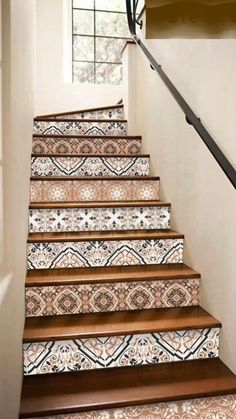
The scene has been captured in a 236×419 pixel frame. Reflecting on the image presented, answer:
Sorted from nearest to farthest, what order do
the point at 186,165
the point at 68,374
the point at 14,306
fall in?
the point at 14,306
the point at 68,374
the point at 186,165

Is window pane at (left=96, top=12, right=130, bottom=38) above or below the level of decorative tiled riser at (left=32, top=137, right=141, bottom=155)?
above

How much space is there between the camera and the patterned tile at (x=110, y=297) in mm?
1892

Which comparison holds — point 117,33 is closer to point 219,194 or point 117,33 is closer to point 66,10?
point 66,10

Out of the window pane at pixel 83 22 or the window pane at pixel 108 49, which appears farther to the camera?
the window pane at pixel 108 49

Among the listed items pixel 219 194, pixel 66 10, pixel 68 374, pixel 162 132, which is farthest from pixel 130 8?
pixel 68 374

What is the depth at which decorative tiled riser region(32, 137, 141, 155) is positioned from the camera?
122 inches

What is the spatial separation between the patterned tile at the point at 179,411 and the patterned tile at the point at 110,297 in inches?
21.6

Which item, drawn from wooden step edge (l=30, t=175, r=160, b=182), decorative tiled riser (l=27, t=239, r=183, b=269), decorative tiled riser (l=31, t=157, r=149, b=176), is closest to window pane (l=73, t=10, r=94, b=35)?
decorative tiled riser (l=31, t=157, r=149, b=176)

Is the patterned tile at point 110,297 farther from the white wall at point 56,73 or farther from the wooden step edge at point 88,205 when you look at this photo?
the white wall at point 56,73

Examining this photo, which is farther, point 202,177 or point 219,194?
point 202,177

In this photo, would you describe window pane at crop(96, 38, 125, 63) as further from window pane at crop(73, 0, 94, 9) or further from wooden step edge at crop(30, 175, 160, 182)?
wooden step edge at crop(30, 175, 160, 182)

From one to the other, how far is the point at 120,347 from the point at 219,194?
86 centimetres

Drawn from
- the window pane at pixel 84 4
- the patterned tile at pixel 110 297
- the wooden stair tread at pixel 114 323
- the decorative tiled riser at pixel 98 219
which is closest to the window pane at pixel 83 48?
the window pane at pixel 84 4

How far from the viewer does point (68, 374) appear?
1669 mm
